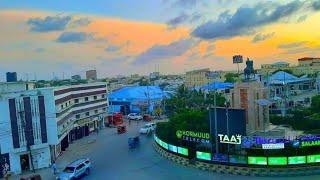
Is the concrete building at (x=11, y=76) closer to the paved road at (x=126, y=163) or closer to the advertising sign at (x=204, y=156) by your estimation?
the paved road at (x=126, y=163)

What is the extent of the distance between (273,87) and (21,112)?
57.7 meters

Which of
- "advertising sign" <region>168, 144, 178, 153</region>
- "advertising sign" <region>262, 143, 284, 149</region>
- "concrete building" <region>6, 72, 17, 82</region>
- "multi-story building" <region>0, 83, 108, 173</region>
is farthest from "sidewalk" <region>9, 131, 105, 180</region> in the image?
"advertising sign" <region>262, 143, 284, 149</region>

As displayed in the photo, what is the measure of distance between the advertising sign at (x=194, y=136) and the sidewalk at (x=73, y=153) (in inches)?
437

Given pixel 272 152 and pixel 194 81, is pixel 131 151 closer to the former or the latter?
pixel 272 152

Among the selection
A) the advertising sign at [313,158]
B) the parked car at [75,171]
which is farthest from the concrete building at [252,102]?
the parked car at [75,171]

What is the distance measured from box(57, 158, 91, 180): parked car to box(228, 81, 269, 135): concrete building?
52.6 ft

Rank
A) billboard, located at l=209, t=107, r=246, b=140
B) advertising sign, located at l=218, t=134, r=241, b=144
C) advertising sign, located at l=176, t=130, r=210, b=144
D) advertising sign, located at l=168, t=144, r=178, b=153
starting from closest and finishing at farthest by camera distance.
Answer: advertising sign, located at l=218, t=134, r=241, b=144 → billboard, located at l=209, t=107, r=246, b=140 → advertising sign, located at l=176, t=130, r=210, b=144 → advertising sign, located at l=168, t=144, r=178, b=153

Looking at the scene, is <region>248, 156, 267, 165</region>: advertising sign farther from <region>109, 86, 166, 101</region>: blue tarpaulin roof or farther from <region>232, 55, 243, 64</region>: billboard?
<region>109, 86, 166, 101</region>: blue tarpaulin roof

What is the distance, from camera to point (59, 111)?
44.4 m

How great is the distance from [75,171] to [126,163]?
610cm

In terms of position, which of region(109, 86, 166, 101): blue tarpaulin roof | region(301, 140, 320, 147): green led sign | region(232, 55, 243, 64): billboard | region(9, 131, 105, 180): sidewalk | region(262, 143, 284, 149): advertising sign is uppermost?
region(232, 55, 243, 64): billboard

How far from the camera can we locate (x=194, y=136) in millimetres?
35281

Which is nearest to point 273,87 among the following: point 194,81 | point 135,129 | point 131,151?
point 135,129

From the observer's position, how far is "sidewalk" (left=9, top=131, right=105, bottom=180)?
35.6 metres
